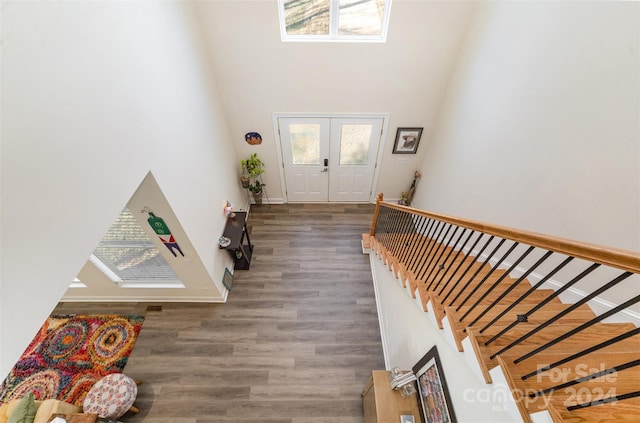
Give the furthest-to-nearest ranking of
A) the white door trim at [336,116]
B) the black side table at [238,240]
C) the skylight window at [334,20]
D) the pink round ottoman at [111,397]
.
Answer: the white door trim at [336,116]
the black side table at [238,240]
the skylight window at [334,20]
the pink round ottoman at [111,397]

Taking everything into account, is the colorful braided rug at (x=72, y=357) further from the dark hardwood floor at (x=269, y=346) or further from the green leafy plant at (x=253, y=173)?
the green leafy plant at (x=253, y=173)

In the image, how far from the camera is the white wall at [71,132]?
1122 millimetres

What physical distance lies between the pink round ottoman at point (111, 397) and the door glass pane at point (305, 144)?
12.1 feet

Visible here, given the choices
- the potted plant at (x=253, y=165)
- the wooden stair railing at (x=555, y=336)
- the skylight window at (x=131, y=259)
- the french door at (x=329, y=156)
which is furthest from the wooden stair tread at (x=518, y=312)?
the potted plant at (x=253, y=165)

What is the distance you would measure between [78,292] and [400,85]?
5.29m

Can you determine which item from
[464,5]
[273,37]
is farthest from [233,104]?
[464,5]

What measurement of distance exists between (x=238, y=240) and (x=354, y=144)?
2512mm

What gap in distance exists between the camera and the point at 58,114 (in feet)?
4.20

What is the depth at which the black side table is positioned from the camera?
3.55m

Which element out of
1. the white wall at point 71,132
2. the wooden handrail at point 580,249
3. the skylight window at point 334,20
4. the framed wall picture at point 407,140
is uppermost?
the skylight window at point 334,20

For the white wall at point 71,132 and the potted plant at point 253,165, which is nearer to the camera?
the white wall at point 71,132

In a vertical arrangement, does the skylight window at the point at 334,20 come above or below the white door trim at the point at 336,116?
above

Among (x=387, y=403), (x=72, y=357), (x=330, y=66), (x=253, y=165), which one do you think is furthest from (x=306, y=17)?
(x=72, y=357)

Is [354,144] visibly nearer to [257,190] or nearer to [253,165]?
[253,165]
